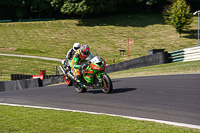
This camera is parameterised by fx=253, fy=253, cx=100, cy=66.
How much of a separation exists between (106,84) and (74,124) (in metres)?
4.18

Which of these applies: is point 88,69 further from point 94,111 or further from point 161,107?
point 161,107

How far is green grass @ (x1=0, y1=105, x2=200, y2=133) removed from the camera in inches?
201

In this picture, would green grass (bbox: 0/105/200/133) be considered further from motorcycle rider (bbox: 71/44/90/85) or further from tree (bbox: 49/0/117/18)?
tree (bbox: 49/0/117/18)

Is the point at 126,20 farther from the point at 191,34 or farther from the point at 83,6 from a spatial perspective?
the point at 191,34

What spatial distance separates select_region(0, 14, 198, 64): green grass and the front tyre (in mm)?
28937

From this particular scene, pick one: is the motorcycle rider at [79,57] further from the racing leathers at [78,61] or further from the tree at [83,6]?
the tree at [83,6]

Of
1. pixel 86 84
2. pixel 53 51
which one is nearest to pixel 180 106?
pixel 86 84

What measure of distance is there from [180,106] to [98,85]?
144 inches

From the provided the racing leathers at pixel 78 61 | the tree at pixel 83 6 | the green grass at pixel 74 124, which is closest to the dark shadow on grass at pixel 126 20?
the tree at pixel 83 6

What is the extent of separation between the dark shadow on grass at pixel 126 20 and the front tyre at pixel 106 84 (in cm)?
5575

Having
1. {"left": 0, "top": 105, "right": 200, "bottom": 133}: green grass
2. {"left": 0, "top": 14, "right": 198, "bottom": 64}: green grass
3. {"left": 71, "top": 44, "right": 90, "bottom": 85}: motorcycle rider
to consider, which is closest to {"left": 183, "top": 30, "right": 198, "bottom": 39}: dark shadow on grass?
{"left": 0, "top": 14, "right": 198, "bottom": 64}: green grass

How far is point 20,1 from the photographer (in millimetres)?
70375

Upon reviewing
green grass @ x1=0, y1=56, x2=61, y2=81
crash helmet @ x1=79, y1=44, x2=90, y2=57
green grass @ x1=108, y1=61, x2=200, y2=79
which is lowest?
green grass @ x1=0, y1=56, x2=61, y2=81

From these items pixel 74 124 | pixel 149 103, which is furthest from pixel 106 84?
pixel 74 124
